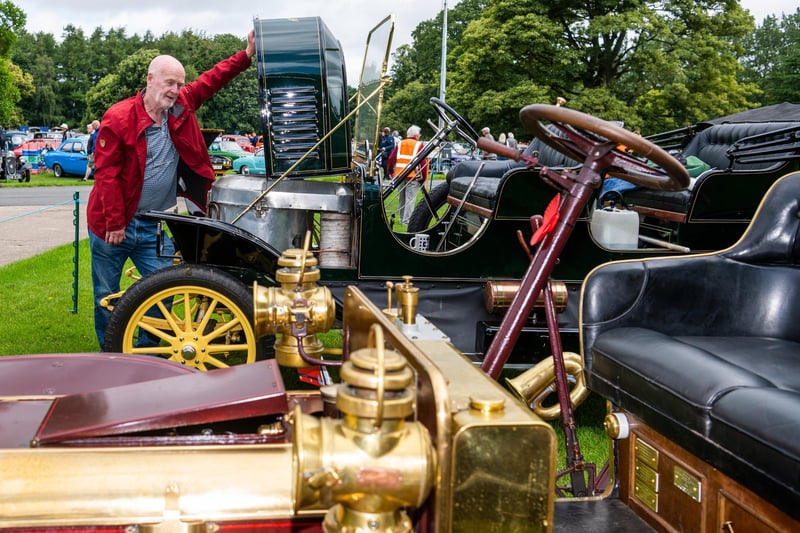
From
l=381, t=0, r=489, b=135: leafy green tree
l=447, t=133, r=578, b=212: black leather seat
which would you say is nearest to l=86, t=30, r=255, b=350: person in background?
l=447, t=133, r=578, b=212: black leather seat

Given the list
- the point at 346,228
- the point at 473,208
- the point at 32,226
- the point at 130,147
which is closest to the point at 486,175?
the point at 473,208

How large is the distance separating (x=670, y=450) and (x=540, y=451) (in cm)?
129

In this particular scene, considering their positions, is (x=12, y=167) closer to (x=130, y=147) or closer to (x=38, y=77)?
(x=130, y=147)

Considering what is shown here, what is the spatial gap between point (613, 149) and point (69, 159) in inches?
921

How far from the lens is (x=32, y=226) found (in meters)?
10.7

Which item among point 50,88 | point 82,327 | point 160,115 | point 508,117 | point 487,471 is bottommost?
point 82,327

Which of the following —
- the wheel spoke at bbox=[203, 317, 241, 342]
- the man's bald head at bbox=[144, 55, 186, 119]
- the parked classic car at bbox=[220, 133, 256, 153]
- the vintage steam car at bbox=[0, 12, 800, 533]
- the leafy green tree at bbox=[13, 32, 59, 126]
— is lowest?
the wheel spoke at bbox=[203, 317, 241, 342]

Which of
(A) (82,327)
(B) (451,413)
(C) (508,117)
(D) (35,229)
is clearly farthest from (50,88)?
(B) (451,413)

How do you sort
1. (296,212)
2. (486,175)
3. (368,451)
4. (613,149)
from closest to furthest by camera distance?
(368,451) < (613,149) < (296,212) < (486,175)

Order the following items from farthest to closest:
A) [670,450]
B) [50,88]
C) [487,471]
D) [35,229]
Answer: [50,88]
[35,229]
[670,450]
[487,471]

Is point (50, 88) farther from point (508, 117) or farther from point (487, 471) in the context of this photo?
point (487, 471)

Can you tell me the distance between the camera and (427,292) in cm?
398

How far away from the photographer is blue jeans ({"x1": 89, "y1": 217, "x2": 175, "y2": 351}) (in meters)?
4.12

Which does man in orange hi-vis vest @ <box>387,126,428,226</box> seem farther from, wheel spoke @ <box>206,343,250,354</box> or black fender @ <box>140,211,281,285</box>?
wheel spoke @ <box>206,343,250,354</box>
